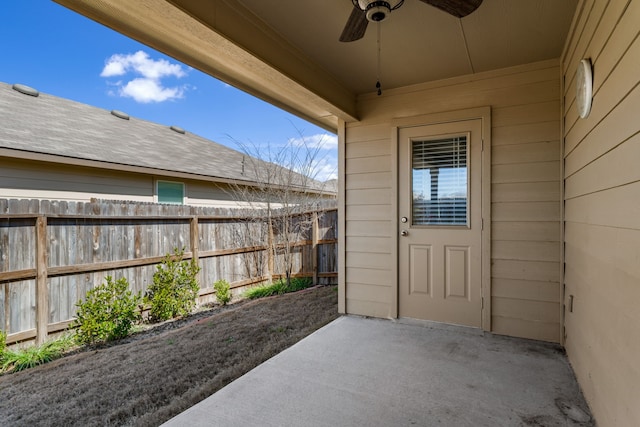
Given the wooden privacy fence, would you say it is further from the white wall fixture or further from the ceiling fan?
the white wall fixture

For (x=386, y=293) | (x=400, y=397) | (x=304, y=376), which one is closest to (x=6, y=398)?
(x=304, y=376)

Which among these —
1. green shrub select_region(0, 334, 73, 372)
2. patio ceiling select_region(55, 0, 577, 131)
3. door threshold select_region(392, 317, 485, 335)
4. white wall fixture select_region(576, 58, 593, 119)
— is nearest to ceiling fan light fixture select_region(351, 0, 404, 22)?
patio ceiling select_region(55, 0, 577, 131)

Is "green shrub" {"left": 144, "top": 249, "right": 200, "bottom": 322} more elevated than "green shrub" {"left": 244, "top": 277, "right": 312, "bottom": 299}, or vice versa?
"green shrub" {"left": 144, "top": 249, "right": 200, "bottom": 322}

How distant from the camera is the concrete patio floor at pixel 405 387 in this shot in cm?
179

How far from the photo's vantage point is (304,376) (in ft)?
7.43

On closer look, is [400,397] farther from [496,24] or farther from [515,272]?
[496,24]

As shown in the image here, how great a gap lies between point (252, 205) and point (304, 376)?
4023mm

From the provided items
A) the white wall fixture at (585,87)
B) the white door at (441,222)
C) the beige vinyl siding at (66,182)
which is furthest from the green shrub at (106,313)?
the white wall fixture at (585,87)

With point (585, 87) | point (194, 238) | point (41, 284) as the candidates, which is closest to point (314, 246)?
point (194, 238)

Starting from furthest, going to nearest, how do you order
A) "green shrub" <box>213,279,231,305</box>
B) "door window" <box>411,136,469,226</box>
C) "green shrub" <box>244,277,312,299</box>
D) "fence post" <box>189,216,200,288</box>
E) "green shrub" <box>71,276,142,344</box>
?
"green shrub" <box>244,277,312,299</box>, "green shrub" <box>213,279,231,305</box>, "fence post" <box>189,216,200,288</box>, "green shrub" <box>71,276,142,344</box>, "door window" <box>411,136,469,226</box>

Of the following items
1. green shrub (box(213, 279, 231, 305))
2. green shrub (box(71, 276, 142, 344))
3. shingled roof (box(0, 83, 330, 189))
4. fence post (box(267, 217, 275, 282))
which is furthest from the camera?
fence post (box(267, 217, 275, 282))

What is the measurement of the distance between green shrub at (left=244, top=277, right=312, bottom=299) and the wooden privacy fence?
0.14 metres

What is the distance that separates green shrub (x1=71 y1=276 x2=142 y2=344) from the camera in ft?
11.0

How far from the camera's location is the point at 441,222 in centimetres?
326
